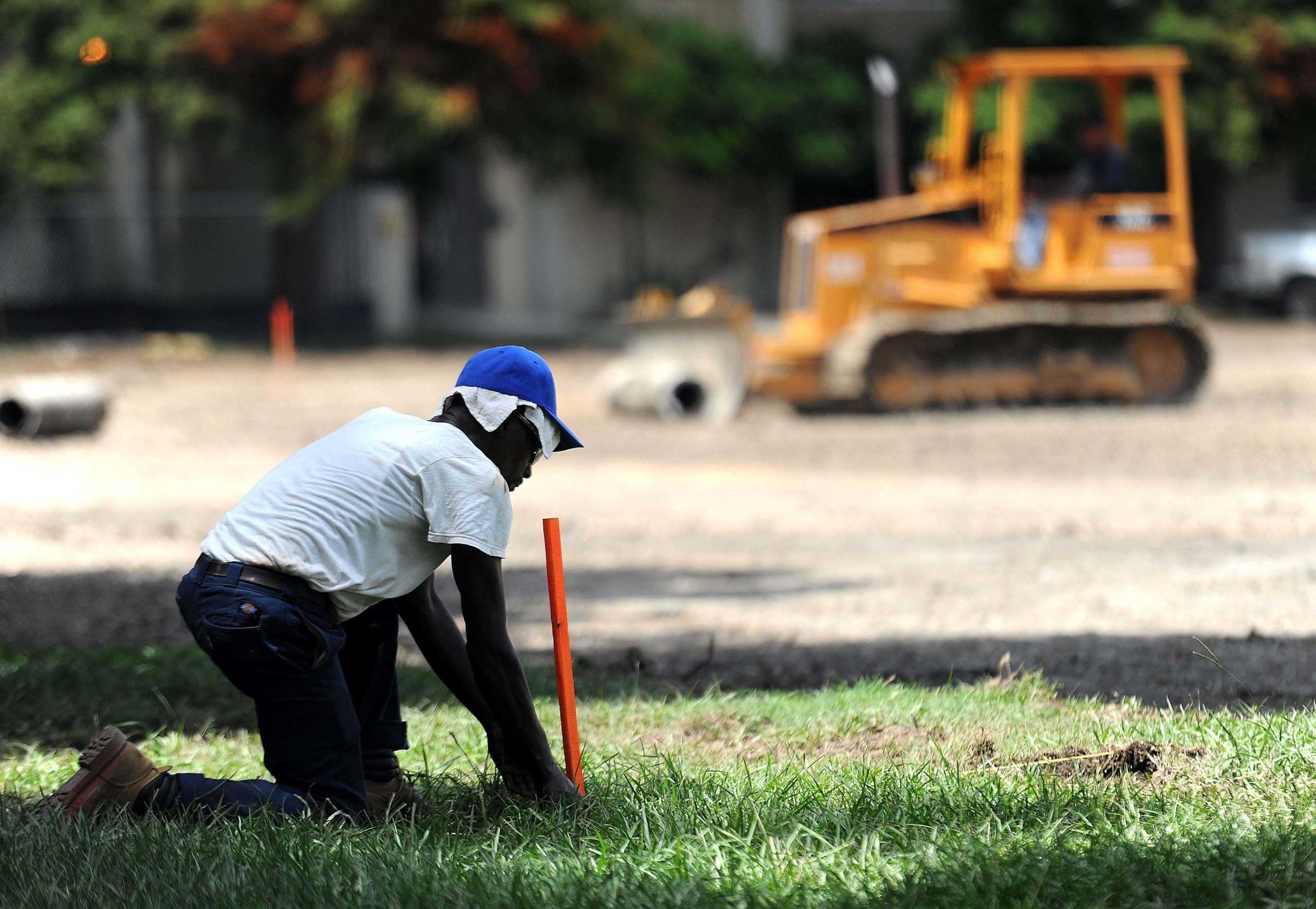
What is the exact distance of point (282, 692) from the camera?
436 centimetres

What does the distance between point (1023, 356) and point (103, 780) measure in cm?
1350

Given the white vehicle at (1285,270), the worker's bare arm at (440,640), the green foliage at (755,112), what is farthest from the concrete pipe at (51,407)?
the white vehicle at (1285,270)

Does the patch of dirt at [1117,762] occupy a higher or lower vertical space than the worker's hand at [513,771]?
lower

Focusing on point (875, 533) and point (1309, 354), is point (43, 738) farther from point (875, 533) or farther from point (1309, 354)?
point (1309, 354)

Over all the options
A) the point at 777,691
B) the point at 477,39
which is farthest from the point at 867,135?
the point at 777,691

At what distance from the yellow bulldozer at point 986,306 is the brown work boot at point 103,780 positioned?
40.2 ft

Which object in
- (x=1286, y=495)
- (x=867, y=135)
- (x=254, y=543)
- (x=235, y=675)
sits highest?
(x=867, y=135)

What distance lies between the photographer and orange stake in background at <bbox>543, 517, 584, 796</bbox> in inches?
181

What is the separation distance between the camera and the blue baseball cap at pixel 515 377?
4.35 meters

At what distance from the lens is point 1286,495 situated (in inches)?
446

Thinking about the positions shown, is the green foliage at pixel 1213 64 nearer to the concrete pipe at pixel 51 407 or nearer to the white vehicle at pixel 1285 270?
the white vehicle at pixel 1285 270

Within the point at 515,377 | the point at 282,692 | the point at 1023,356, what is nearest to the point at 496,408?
the point at 515,377

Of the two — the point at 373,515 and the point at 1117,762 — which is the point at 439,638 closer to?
the point at 373,515

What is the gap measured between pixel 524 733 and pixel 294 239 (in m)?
24.8
